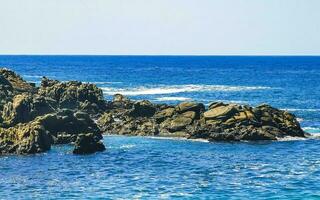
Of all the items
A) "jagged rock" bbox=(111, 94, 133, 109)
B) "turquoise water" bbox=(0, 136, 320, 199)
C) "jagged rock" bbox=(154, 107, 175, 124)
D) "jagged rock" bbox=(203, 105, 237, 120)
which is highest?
"jagged rock" bbox=(203, 105, 237, 120)

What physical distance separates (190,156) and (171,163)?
4155mm

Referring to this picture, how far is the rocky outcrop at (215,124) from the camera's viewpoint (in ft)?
233

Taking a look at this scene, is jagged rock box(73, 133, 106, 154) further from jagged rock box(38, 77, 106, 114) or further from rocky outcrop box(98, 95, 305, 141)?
jagged rock box(38, 77, 106, 114)

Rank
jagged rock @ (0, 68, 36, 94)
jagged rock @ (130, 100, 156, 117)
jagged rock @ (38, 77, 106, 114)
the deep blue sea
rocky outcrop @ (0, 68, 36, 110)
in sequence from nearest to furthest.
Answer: the deep blue sea
rocky outcrop @ (0, 68, 36, 110)
jagged rock @ (130, 100, 156, 117)
jagged rock @ (38, 77, 106, 114)
jagged rock @ (0, 68, 36, 94)

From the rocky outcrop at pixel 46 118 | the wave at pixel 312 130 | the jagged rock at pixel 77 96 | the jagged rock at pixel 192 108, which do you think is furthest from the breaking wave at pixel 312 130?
the jagged rock at pixel 77 96

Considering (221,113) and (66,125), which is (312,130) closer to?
(221,113)

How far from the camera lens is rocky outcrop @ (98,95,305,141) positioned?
7088 centimetres

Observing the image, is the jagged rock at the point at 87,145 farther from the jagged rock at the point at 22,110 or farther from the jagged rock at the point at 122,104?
the jagged rock at the point at 122,104

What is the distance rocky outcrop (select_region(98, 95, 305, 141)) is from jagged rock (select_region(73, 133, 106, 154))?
12.9 m

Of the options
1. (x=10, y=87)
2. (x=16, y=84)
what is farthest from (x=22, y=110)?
(x=16, y=84)

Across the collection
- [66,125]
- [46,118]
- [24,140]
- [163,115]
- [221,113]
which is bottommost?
[24,140]

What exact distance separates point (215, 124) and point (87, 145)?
19.2m

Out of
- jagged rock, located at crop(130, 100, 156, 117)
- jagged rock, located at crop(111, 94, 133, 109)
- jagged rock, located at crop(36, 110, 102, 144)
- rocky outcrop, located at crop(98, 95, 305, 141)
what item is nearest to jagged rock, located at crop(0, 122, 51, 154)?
jagged rock, located at crop(36, 110, 102, 144)

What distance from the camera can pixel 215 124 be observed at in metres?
72.9
